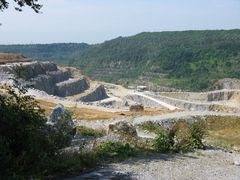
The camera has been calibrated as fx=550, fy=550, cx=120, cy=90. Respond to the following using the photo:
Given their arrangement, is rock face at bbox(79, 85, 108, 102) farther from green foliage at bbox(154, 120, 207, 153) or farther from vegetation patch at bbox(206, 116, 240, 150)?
green foliage at bbox(154, 120, 207, 153)

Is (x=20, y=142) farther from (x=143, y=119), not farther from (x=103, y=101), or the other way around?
(x=103, y=101)

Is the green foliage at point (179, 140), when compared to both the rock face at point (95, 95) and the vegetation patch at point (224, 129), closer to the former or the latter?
the vegetation patch at point (224, 129)

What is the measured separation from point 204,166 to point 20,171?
26.5 feet

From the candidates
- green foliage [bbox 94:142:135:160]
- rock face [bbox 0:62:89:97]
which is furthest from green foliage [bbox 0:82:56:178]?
rock face [bbox 0:62:89:97]

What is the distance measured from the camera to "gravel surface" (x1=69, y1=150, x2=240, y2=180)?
17594 millimetres

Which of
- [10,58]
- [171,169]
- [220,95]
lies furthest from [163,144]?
[220,95]

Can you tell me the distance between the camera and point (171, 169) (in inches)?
745

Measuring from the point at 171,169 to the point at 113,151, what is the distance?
103 inches

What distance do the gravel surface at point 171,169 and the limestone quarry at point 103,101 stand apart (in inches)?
1.9

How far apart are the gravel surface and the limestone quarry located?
0.05 metres

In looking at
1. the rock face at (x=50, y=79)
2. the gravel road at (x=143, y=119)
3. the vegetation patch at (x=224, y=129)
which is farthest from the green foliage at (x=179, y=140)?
the rock face at (x=50, y=79)

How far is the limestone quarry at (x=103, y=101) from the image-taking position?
23.0 meters

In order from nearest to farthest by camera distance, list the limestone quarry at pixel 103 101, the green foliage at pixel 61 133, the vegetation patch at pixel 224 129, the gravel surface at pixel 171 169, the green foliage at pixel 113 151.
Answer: the green foliage at pixel 61 133
the gravel surface at pixel 171 169
the green foliage at pixel 113 151
the limestone quarry at pixel 103 101
the vegetation patch at pixel 224 129

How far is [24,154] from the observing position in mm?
14539
